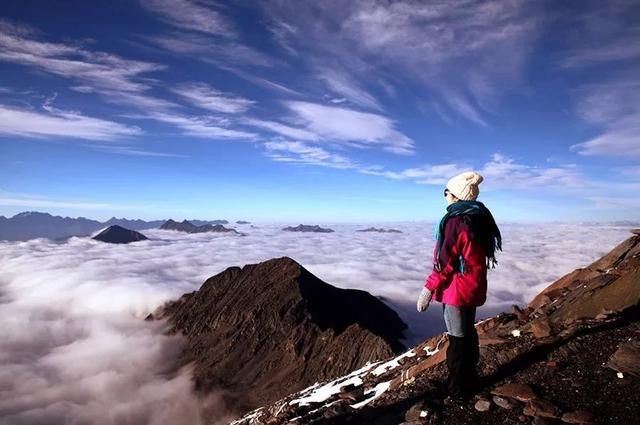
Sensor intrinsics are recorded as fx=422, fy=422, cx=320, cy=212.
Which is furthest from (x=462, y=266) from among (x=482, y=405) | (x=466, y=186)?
(x=482, y=405)

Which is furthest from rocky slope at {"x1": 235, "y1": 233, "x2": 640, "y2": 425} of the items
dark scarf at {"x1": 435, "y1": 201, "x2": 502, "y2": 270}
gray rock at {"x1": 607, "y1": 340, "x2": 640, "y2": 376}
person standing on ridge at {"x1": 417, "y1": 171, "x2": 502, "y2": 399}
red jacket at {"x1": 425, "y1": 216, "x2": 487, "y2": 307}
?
dark scarf at {"x1": 435, "y1": 201, "x2": 502, "y2": 270}

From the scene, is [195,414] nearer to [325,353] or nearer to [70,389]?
[325,353]

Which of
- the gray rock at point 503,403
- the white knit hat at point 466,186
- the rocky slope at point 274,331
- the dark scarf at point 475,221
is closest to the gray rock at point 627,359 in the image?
the gray rock at point 503,403

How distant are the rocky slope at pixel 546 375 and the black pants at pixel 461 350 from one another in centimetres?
30

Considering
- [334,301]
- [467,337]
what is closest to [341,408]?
[467,337]

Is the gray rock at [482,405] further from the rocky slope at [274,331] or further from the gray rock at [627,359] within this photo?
the rocky slope at [274,331]

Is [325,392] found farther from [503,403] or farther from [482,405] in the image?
[503,403]

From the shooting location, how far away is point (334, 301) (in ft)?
406

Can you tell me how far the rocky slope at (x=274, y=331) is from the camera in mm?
90500

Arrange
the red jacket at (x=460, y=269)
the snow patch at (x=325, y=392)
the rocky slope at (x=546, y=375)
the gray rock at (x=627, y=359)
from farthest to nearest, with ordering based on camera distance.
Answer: the snow patch at (x=325, y=392), the gray rock at (x=627, y=359), the red jacket at (x=460, y=269), the rocky slope at (x=546, y=375)

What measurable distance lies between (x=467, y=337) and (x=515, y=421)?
1463 mm

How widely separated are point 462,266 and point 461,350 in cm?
160

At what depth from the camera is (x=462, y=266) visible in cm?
721

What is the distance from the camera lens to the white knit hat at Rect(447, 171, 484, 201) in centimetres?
736
